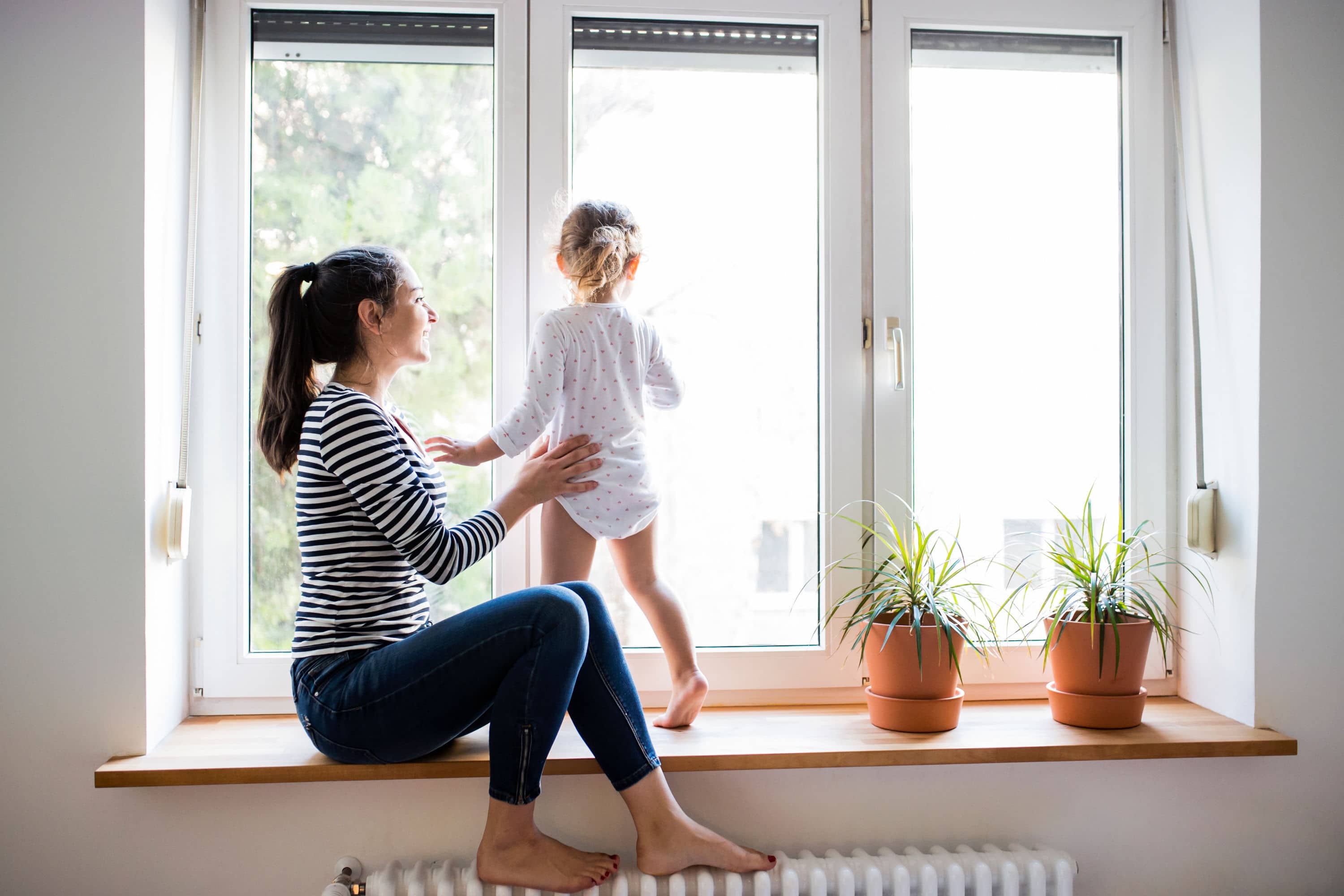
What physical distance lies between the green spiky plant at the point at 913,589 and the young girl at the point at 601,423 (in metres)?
0.34

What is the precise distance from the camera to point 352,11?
5.66 ft

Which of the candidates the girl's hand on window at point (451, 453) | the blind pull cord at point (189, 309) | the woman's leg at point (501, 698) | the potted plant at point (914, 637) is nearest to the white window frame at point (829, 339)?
the potted plant at point (914, 637)

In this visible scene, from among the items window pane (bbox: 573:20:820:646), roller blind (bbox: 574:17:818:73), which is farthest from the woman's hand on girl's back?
roller blind (bbox: 574:17:818:73)

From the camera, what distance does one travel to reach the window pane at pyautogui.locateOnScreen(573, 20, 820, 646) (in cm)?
178

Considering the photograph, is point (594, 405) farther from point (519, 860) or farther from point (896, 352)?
point (519, 860)

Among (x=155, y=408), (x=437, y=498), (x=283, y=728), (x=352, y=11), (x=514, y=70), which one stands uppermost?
(x=352, y=11)

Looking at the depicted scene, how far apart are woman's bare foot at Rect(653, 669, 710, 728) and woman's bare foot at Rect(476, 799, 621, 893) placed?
330mm

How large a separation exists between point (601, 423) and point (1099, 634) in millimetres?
986

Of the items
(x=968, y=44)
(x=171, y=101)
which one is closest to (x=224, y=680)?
(x=171, y=101)

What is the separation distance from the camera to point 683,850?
1369 mm

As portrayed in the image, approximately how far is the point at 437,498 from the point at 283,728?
0.57 m

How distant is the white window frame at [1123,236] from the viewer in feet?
5.88

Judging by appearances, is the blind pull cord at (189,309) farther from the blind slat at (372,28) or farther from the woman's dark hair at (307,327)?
the woman's dark hair at (307,327)

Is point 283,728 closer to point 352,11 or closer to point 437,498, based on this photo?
point 437,498
